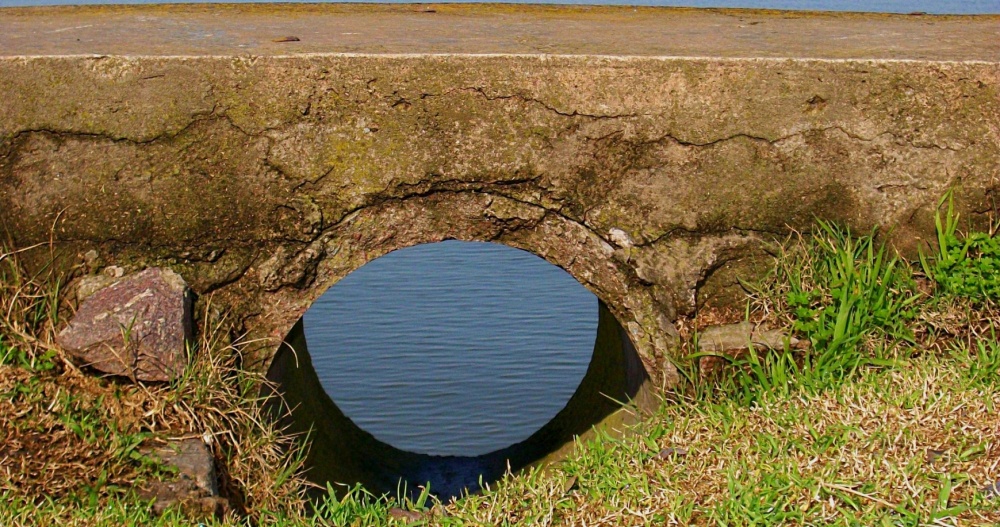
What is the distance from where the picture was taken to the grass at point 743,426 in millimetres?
2348

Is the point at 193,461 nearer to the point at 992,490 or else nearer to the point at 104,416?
the point at 104,416

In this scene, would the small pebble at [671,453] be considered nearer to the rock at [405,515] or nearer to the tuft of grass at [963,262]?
the rock at [405,515]

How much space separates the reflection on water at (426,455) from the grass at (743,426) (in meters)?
0.88

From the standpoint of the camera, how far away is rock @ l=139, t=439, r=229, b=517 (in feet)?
8.16

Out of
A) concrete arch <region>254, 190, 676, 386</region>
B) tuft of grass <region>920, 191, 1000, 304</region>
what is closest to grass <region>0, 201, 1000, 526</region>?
tuft of grass <region>920, 191, 1000, 304</region>

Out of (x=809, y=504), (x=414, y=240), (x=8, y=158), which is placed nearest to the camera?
(x=809, y=504)

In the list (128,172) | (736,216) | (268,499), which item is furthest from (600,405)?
(128,172)

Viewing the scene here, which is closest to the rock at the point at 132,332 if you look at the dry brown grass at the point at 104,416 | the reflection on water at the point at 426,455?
the dry brown grass at the point at 104,416

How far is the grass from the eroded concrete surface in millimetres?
140

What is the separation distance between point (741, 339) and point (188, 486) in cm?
149

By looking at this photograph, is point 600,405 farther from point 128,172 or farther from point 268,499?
point 128,172

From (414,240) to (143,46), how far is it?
94 centimetres

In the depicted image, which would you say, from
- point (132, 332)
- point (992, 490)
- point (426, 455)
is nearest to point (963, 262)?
point (992, 490)

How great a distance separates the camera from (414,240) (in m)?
2.88
